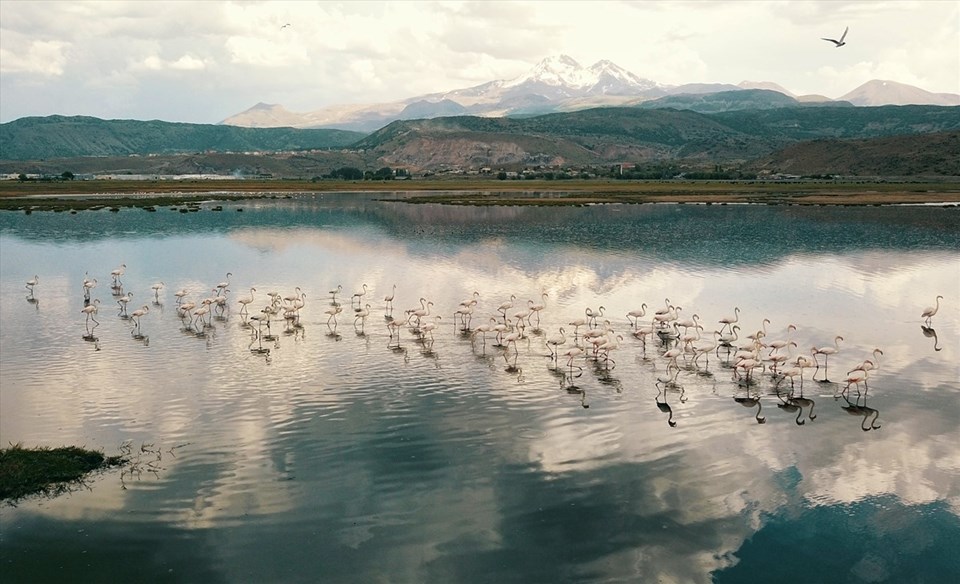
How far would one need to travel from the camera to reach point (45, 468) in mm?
17766

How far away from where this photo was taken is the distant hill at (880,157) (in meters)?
158

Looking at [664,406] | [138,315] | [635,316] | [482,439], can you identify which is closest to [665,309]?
[635,316]

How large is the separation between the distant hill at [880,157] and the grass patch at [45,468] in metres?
164

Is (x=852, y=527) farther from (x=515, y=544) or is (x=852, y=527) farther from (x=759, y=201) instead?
(x=759, y=201)

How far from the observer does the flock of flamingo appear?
2450 cm

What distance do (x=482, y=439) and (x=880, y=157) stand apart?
176918 millimetres

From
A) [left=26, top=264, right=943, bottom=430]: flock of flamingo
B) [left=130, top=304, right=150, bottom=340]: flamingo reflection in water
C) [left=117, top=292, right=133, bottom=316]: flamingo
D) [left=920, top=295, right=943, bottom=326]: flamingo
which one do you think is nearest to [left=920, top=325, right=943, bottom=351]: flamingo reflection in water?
[left=26, top=264, right=943, bottom=430]: flock of flamingo

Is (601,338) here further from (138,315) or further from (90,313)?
(90,313)

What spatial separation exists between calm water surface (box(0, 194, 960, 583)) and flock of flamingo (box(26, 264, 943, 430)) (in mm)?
A: 257

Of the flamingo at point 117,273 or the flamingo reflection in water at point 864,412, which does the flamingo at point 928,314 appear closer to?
the flamingo reflection in water at point 864,412

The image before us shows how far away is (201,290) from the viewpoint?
42688 millimetres

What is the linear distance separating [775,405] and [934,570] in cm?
886

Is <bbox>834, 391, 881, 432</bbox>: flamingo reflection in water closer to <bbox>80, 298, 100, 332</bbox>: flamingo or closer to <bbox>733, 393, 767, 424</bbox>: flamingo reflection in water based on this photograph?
<bbox>733, 393, 767, 424</bbox>: flamingo reflection in water

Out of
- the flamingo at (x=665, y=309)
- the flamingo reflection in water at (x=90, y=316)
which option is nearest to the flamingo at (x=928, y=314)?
the flamingo at (x=665, y=309)
